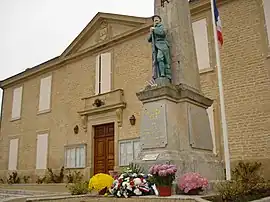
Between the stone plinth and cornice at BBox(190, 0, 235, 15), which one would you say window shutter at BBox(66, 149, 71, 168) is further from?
the stone plinth

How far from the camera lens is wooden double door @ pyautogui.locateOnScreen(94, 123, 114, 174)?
12.2 m

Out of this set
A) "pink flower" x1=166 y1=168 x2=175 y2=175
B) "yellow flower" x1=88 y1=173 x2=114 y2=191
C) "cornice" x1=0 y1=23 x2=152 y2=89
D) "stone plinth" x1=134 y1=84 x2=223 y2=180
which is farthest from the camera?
"cornice" x1=0 y1=23 x2=152 y2=89

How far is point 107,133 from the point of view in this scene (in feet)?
41.4

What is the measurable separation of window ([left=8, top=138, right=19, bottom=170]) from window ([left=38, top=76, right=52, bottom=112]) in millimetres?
2449

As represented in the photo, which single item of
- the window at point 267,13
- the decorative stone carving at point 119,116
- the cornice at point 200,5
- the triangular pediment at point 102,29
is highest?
the triangular pediment at point 102,29

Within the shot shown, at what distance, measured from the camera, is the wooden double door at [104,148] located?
1223 centimetres

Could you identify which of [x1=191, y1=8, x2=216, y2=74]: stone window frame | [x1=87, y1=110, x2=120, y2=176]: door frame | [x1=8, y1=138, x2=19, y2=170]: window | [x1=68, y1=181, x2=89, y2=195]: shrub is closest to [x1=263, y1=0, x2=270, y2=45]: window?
[x1=191, y1=8, x2=216, y2=74]: stone window frame

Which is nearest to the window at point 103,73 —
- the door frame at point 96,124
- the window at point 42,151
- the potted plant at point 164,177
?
the door frame at point 96,124

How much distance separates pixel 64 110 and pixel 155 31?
366 inches

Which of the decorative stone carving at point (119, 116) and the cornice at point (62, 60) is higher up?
the cornice at point (62, 60)

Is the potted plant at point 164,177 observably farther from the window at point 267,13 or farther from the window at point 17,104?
the window at point 17,104

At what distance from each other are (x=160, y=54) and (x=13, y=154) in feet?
42.1

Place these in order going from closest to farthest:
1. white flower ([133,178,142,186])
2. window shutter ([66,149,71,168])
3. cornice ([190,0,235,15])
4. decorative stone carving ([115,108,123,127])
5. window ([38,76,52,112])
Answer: white flower ([133,178,142,186])
cornice ([190,0,235,15])
decorative stone carving ([115,108,123,127])
window shutter ([66,149,71,168])
window ([38,76,52,112])

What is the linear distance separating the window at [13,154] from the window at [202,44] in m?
10.5
